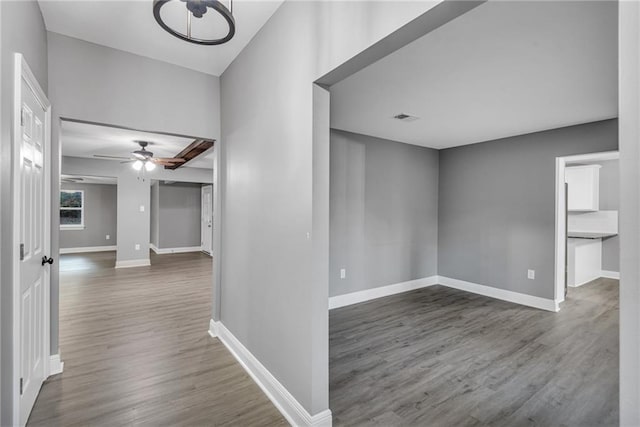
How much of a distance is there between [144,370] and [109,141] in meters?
4.17

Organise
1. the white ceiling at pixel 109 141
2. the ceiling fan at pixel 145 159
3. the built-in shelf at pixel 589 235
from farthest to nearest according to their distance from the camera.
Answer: the built-in shelf at pixel 589 235, the ceiling fan at pixel 145 159, the white ceiling at pixel 109 141

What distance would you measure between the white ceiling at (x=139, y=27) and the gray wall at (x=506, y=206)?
12.9 feet

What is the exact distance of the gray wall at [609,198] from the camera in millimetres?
6141

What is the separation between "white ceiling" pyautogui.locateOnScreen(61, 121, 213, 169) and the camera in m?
4.46

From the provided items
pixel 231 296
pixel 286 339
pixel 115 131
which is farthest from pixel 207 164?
pixel 286 339

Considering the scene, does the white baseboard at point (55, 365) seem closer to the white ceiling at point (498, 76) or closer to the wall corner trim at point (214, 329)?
the wall corner trim at point (214, 329)

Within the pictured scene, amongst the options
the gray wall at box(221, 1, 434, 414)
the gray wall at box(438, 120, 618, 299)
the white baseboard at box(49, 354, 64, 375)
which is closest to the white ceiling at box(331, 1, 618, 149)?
the gray wall at box(438, 120, 618, 299)

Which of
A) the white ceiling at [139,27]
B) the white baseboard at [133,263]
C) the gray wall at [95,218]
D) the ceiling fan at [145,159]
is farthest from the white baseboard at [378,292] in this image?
the gray wall at [95,218]

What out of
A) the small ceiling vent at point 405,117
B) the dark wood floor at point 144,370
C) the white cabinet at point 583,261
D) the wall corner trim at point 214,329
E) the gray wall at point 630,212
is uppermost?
the small ceiling vent at point 405,117

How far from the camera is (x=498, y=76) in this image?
99.6 inches

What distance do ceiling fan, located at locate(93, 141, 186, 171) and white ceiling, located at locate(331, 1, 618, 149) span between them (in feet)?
11.8

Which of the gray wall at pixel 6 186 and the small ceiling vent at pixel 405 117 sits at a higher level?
the small ceiling vent at pixel 405 117

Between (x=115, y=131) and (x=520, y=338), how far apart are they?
19.4 ft

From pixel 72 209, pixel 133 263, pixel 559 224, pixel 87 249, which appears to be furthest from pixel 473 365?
pixel 72 209
